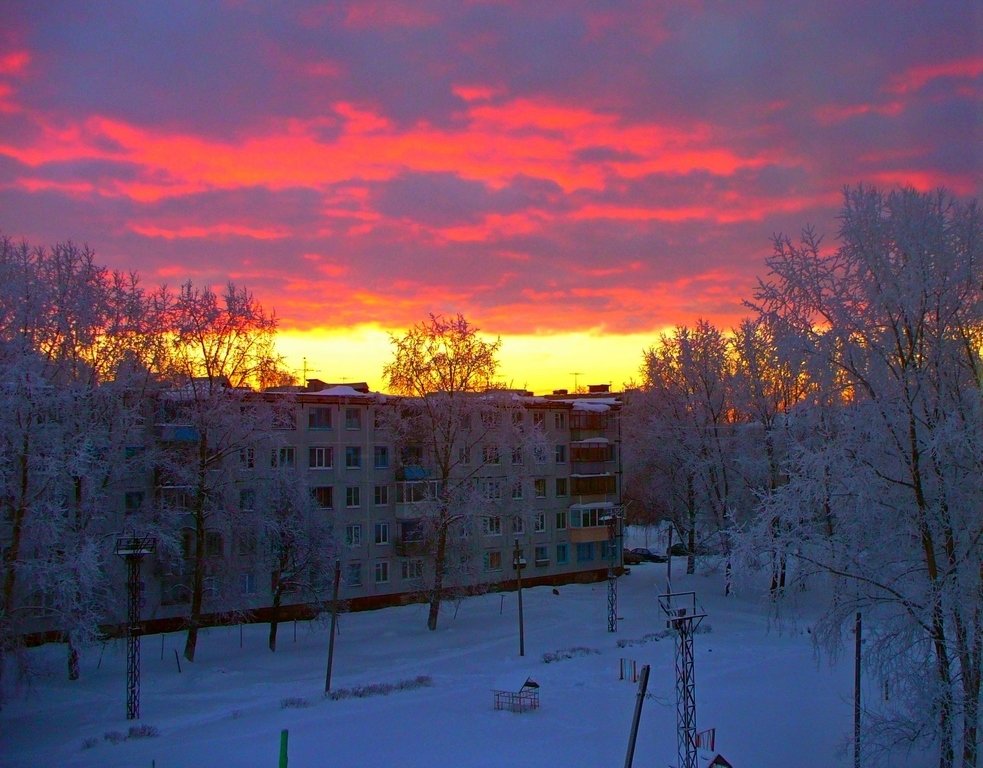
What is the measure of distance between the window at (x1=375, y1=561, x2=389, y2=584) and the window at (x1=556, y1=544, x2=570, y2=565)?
13107 millimetres

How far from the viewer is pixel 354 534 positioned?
4372 centimetres

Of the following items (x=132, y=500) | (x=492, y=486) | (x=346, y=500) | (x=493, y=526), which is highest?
(x=492, y=486)

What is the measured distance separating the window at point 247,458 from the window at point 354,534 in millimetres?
6605

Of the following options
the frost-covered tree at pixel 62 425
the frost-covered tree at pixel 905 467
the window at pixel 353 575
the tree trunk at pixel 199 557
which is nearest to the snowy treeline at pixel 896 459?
the frost-covered tree at pixel 905 467

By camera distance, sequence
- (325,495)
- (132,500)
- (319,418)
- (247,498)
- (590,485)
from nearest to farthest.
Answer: (132,500), (247,498), (325,495), (319,418), (590,485)

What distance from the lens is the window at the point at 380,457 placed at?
45344mm

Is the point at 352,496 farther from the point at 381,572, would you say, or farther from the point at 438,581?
the point at 438,581

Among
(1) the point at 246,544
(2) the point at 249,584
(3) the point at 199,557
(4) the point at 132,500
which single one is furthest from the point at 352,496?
(3) the point at 199,557

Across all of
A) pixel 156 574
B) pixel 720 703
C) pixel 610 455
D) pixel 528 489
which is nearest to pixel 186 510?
pixel 156 574

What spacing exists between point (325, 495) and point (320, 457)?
6.51 feet

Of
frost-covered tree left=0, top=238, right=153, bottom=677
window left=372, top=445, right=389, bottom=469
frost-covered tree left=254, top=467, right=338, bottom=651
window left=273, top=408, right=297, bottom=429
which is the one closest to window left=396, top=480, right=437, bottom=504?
window left=372, top=445, right=389, bottom=469

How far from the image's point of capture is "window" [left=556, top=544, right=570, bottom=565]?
53.5m

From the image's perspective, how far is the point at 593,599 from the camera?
47719mm

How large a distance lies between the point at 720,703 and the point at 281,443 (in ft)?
63.7
